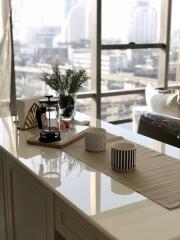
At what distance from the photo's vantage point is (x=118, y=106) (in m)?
4.27

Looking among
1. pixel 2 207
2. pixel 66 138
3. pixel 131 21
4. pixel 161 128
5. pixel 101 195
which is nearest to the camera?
pixel 101 195

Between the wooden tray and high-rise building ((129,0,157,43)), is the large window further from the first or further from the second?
the wooden tray

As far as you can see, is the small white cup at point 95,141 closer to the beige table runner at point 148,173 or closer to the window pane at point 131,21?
the beige table runner at point 148,173

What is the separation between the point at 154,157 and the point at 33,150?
594mm

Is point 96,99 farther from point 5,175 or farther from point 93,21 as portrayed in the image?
point 5,175

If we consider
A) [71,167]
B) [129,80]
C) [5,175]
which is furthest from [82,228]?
[129,80]

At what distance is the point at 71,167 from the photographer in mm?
1569

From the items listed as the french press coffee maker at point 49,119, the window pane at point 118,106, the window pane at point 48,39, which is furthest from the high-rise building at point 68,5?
the french press coffee maker at point 49,119

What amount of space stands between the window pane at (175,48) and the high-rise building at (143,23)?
25 centimetres

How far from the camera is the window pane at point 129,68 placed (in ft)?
13.4

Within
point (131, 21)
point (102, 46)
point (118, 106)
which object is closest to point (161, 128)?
point (102, 46)

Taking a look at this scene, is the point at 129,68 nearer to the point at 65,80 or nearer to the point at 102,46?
the point at 102,46

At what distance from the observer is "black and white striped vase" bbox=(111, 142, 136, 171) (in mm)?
1469

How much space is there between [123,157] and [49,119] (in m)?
0.61
